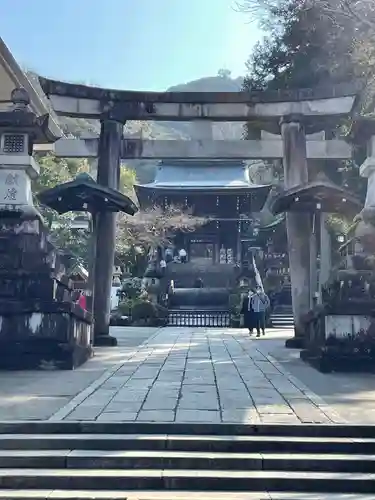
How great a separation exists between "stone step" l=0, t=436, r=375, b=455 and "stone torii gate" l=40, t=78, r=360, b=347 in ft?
27.8

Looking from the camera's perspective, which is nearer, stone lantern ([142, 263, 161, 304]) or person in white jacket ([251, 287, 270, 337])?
person in white jacket ([251, 287, 270, 337])

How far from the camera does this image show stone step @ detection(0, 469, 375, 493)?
4754mm

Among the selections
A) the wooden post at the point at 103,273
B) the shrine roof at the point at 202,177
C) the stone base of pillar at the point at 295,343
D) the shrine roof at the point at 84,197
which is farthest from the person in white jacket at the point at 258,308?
the shrine roof at the point at 202,177

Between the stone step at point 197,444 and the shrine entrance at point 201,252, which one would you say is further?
the shrine entrance at point 201,252

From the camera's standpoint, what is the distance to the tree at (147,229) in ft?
100

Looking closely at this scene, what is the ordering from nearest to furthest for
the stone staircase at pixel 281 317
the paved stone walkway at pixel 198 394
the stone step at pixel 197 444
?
the stone step at pixel 197 444, the paved stone walkway at pixel 198 394, the stone staircase at pixel 281 317

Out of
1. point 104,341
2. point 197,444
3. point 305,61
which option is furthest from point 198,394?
point 305,61

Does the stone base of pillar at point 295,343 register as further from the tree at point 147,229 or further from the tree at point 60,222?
the tree at point 147,229

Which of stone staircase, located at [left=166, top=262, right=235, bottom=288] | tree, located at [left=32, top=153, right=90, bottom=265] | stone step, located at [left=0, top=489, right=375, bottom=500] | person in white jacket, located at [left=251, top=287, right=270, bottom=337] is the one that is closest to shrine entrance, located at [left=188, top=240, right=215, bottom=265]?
stone staircase, located at [left=166, top=262, right=235, bottom=288]

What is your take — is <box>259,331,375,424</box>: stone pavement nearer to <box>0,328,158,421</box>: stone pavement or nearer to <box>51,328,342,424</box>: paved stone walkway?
<box>51,328,342,424</box>: paved stone walkway

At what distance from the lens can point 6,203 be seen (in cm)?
1012

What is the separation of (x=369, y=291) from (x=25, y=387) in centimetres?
543

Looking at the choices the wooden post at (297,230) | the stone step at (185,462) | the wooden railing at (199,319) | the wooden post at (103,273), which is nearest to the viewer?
the stone step at (185,462)

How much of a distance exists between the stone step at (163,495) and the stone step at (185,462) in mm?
358
